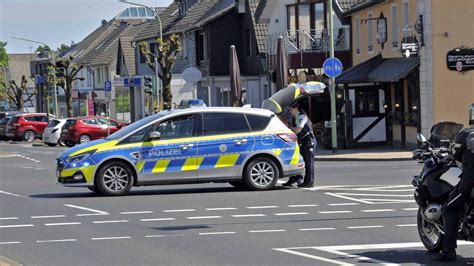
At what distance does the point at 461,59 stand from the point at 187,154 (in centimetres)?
1560

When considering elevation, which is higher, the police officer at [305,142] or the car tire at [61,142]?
the police officer at [305,142]

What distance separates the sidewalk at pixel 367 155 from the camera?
30.8 m

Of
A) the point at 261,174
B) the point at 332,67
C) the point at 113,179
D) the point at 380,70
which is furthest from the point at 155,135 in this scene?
the point at 380,70

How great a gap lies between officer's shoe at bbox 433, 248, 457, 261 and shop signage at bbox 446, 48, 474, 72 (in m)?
22.6

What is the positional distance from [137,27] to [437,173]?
71795 millimetres

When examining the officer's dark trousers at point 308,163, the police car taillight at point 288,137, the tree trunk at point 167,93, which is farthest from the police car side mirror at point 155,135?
the tree trunk at point 167,93

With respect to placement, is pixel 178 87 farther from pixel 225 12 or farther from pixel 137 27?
pixel 137 27

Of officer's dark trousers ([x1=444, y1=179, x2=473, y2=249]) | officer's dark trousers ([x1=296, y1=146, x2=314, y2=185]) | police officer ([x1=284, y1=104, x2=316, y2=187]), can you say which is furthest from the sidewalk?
officer's dark trousers ([x1=444, y1=179, x2=473, y2=249])

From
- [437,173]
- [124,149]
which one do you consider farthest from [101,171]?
[437,173]

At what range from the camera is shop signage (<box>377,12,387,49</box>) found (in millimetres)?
36844

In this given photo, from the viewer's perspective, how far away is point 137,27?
8144cm

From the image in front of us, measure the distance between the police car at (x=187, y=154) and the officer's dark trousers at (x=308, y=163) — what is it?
43 centimetres

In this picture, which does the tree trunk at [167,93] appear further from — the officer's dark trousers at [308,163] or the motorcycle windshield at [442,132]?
the motorcycle windshield at [442,132]

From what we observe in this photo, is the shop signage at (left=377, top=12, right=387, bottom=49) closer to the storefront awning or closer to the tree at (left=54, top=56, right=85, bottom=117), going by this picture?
the storefront awning
